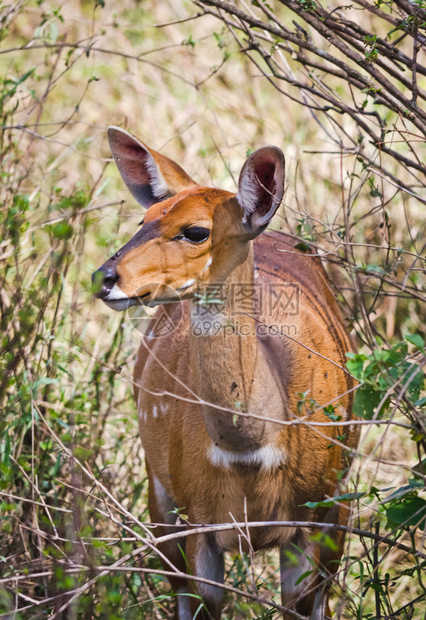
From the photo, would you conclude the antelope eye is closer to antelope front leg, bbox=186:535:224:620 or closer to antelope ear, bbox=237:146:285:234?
antelope ear, bbox=237:146:285:234

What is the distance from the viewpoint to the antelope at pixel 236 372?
9.15 ft

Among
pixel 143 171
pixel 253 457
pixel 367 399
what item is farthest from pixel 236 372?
pixel 143 171

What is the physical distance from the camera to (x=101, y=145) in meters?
7.69

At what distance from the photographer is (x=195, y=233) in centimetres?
282

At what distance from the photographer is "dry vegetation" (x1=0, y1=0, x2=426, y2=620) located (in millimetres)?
2627

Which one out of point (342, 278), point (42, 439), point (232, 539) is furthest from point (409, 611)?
point (342, 278)

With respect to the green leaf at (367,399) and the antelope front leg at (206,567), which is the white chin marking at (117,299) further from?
the antelope front leg at (206,567)

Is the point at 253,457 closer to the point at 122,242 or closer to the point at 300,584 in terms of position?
the point at 300,584

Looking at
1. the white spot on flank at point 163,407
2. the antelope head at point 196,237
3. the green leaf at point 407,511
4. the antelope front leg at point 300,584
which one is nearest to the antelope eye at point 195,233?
the antelope head at point 196,237

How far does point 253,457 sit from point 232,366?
0.39m

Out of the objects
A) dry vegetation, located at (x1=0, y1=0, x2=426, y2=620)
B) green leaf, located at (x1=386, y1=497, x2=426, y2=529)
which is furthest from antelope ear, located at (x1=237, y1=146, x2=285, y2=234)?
green leaf, located at (x1=386, y1=497, x2=426, y2=529)

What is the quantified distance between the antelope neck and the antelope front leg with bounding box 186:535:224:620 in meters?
0.54

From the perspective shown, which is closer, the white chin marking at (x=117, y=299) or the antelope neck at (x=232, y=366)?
the white chin marking at (x=117, y=299)

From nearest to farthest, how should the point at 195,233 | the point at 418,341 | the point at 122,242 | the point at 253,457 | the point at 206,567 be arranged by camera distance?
the point at 418,341 < the point at 195,233 < the point at 253,457 < the point at 206,567 < the point at 122,242
